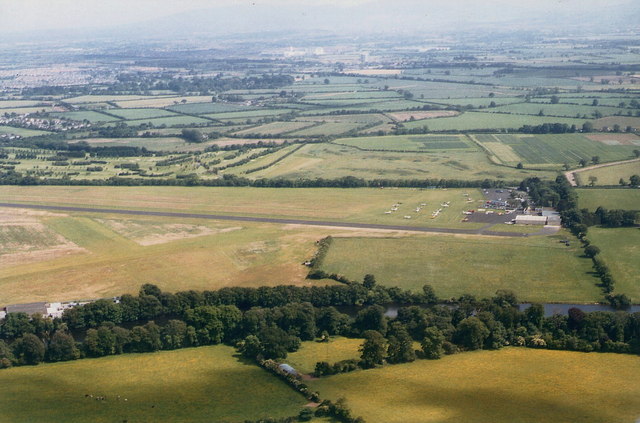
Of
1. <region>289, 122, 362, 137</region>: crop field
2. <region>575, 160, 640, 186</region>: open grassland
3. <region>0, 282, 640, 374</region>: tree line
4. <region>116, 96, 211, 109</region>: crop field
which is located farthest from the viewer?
<region>116, 96, 211, 109</region>: crop field

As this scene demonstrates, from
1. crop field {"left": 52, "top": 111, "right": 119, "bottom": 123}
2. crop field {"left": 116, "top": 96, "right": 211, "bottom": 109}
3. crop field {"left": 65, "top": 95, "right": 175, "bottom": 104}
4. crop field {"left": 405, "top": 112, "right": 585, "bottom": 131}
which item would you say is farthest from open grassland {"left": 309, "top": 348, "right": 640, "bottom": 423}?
crop field {"left": 65, "top": 95, "right": 175, "bottom": 104}

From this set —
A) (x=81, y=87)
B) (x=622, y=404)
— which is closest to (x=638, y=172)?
(x=622, y=404)

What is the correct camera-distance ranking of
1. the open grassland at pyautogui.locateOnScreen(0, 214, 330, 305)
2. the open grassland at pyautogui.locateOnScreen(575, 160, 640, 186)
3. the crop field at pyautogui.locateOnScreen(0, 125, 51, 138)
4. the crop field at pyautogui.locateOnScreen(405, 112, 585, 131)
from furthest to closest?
the crop field at pyautogui.locateOnScreen(0, 125, 51, 138)
the crop field at pyautogui.locateOnScreen(405, 112, 585, 131)
the open grassland at pyautogui.locateOnScreen(575, 160, 640, 186)
the open grassland at pyautogui.locateOnScreen(0, 214, 330, 305)

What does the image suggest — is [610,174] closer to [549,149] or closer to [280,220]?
[549,149]

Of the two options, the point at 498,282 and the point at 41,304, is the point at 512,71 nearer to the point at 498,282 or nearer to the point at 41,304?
the point at 498,282

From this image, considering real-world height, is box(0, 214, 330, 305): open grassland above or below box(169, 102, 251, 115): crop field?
below

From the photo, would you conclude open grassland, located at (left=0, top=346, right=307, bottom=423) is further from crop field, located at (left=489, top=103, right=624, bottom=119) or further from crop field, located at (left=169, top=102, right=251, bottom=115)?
crop field, located at (left=169, top=102, right=251, bottom=115)

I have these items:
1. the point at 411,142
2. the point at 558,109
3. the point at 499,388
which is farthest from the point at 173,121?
the point at 499,388
